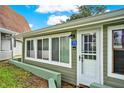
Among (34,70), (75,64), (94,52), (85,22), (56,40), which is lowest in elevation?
(34,70)

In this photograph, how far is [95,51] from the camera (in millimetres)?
5398

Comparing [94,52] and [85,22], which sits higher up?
[85,22]

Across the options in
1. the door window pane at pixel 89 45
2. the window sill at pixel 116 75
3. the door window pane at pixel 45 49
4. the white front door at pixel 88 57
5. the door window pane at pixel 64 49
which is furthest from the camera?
the door window pane at pixel 45 49

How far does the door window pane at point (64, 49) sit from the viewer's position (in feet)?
22.0

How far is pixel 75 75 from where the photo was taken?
615cm

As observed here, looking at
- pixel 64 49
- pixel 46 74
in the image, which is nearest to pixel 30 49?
pixel 46 74

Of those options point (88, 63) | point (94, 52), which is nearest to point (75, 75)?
point (88, 63)

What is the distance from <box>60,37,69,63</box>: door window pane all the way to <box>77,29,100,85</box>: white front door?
0.83 meters

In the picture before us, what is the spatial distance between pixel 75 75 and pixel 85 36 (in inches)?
61.1

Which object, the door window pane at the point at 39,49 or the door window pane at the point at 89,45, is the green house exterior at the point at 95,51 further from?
the door window pane at the point at 39,49

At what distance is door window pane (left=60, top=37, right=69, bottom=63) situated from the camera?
6.71 meters

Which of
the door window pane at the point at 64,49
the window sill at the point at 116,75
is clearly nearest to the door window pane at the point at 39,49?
the door window pane at the point at 64,49

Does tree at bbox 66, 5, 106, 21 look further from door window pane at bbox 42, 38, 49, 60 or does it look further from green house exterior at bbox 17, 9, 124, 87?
green house exterior at bbox 17, 9, 124, 87

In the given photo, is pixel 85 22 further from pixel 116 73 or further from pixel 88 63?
pixel 116 73
